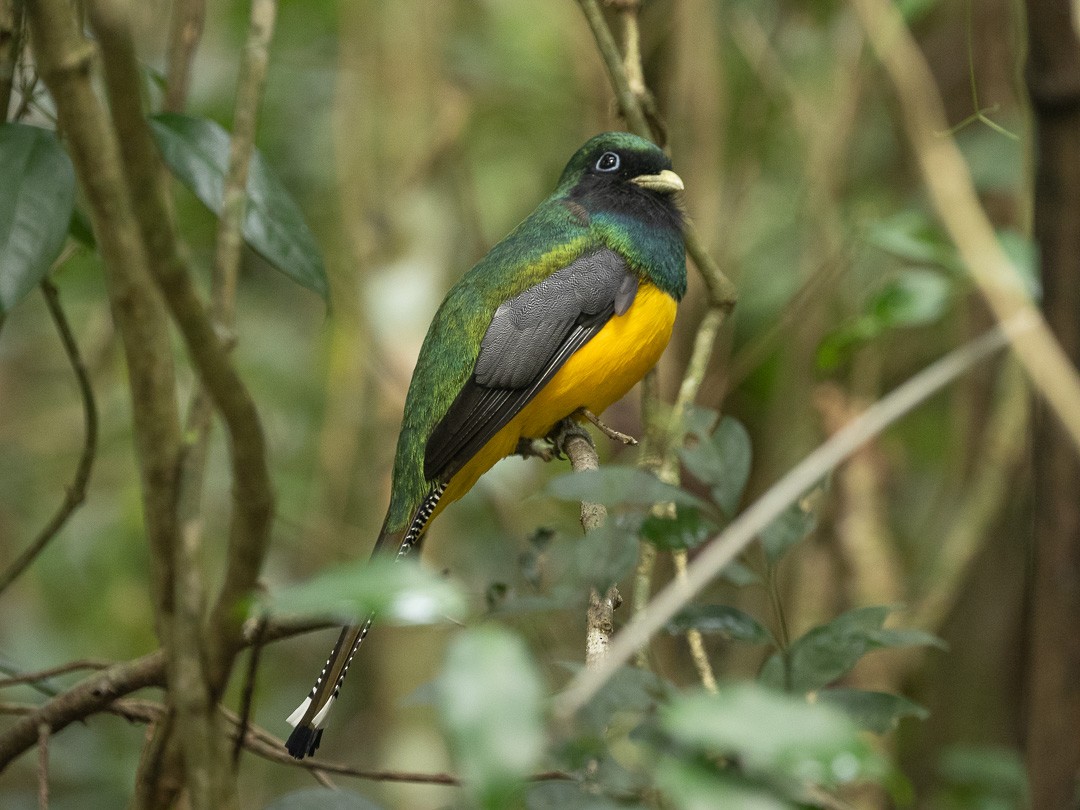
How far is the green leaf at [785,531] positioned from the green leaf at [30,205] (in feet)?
3.73

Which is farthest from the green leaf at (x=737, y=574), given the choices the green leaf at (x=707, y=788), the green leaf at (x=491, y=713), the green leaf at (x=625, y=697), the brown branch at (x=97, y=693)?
the brown branch at (x=97, y=693)

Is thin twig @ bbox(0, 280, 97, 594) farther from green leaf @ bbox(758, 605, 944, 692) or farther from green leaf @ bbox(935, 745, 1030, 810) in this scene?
green leaf @ bbox(935, 745, 1030, 810)

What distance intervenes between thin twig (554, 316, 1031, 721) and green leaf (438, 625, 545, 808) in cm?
14

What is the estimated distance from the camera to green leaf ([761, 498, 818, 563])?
154 centimetres

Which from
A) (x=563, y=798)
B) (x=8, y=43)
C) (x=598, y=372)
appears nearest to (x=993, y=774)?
(x=598, y=372)

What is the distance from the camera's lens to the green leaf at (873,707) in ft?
4.63

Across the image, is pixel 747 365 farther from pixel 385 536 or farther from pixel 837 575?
pixel 385 536

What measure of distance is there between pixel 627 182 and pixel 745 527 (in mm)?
2270

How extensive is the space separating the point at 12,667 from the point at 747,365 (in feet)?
9.69

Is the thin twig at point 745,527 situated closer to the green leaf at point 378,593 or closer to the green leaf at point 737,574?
the green leaf at point 737,574

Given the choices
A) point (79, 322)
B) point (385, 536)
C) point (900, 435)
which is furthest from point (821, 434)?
point (79, 322)

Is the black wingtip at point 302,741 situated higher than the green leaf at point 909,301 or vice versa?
the green leaf at point 909,301

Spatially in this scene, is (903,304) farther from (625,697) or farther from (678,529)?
(625,697)

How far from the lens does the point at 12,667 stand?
8.16 feet
